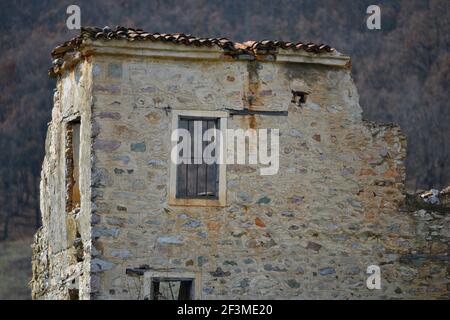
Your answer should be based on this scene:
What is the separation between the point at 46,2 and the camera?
64500 millimetres

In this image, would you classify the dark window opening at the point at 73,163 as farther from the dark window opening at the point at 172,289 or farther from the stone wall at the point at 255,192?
the dark window opening at the point at 172,289

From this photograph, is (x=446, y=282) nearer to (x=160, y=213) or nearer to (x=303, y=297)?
(x=303, y=297)

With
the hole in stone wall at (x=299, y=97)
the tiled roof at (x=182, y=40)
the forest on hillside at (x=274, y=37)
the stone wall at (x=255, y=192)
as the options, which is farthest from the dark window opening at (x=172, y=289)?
the forest on hillside at (x=274, y=37)

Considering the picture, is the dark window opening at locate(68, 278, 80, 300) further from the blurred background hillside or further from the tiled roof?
the blurred background hillside

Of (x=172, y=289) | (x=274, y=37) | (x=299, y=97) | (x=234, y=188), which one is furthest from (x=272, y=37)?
(x=234, y=188)

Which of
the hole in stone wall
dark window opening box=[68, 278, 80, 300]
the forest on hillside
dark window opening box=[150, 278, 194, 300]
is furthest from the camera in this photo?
the forest on hillside

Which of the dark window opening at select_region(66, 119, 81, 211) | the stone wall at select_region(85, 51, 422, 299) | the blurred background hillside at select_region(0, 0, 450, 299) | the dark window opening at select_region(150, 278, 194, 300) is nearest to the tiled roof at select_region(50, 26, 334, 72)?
the stone wall at select_region(85, 51, 422, 299)

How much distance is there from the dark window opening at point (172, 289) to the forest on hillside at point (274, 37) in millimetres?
31061

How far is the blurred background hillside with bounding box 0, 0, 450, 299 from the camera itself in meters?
55.5

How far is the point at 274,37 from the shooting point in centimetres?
6378

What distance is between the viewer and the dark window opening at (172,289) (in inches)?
834

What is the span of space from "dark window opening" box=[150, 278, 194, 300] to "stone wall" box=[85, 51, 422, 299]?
24 centimetres

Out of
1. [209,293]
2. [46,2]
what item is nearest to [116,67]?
[209,293]

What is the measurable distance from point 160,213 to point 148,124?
4.55ft
